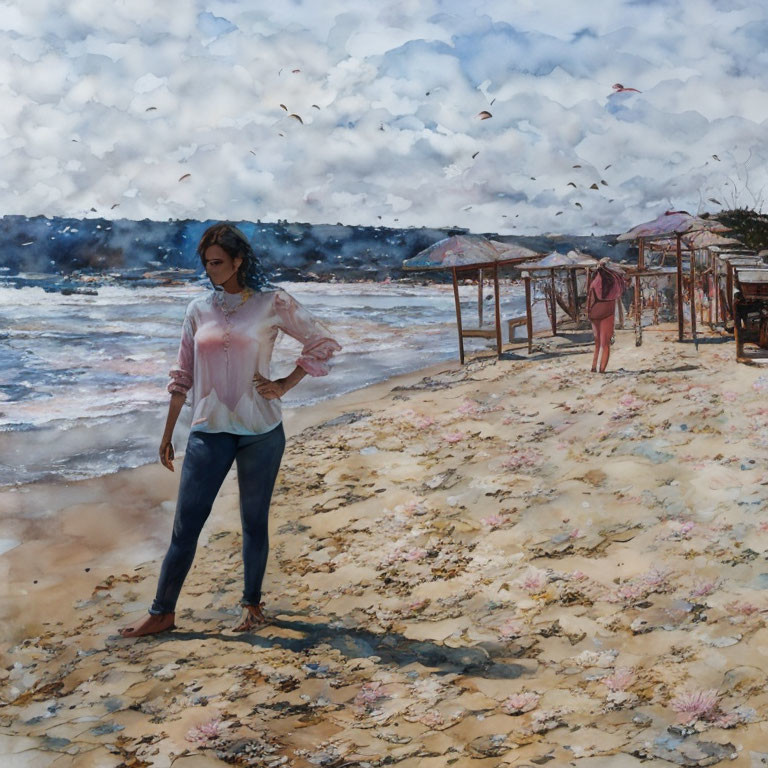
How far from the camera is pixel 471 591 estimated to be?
3842 millimetres

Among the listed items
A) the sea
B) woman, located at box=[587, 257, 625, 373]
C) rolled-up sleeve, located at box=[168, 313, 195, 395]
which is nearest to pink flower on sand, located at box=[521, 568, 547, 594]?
the sea

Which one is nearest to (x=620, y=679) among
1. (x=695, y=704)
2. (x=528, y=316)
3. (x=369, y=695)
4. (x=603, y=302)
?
(x=695, y=704)

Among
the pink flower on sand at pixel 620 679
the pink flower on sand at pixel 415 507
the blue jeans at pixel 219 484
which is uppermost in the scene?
the blue jeans at pixel 219 484

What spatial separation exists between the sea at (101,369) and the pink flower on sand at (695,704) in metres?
2.25

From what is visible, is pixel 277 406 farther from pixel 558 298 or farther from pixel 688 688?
pixel 558 298

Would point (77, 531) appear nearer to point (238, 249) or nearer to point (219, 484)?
point (219, 484)

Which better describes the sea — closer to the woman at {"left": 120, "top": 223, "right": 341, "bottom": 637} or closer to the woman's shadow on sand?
the woman at {"left": 120, "top": 223, "right": 341, "bottom": 637}

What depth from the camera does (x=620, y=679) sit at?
2.88m

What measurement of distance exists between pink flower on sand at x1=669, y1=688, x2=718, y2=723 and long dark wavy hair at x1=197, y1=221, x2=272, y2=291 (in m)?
2.04

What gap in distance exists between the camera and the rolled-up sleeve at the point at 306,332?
10.7 ft

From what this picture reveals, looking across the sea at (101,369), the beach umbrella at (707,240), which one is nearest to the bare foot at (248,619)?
the sea at (101,369)

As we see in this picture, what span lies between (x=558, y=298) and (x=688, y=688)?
11.9 meters

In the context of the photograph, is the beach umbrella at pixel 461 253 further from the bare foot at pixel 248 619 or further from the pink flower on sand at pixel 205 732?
the pink flower on sand at pixel 205 732

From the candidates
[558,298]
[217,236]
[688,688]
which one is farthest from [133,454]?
[558,298]
